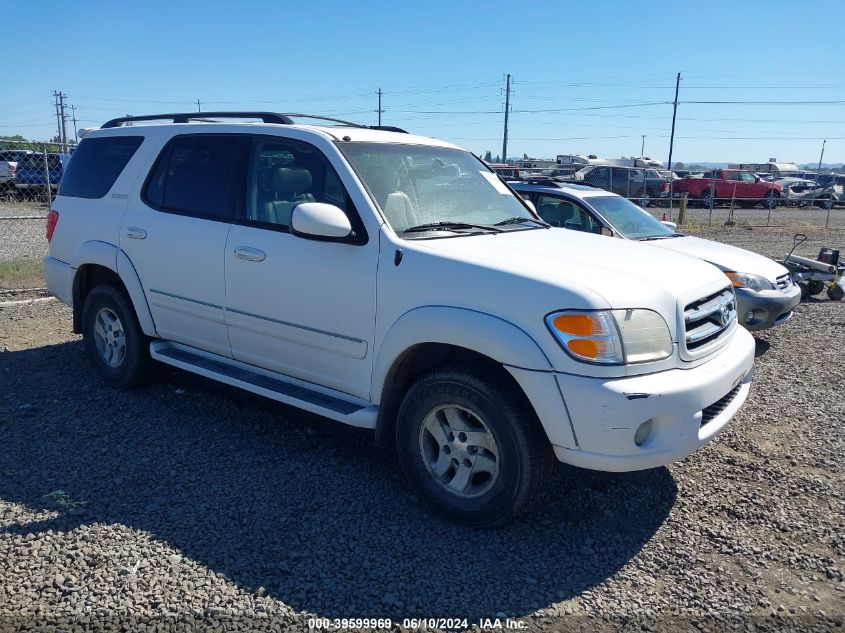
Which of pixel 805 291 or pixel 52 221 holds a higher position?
pixel 52 221

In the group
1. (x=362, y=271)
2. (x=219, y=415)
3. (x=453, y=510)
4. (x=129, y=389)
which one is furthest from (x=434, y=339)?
(x=129, y=389)

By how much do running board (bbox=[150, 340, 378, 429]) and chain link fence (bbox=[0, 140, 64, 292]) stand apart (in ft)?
17.0

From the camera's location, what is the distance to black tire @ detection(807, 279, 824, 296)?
10.1 meters

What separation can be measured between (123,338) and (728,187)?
30.9 metres

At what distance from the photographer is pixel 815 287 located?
33.3 feet

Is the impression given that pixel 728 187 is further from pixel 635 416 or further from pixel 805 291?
pixel 635 416

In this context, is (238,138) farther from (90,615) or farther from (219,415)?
(90,615)

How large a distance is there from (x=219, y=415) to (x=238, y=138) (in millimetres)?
1972

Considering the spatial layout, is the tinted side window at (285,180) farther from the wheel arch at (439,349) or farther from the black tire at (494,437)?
the black tire at (494,437)

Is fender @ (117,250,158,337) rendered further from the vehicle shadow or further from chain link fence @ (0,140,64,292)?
chain link fence @ (0,140,64,292)

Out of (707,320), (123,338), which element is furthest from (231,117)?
(707,320)

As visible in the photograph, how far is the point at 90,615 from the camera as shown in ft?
9.86

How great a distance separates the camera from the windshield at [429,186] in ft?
14.0

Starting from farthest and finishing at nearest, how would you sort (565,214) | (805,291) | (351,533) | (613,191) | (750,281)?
(613,191) < (805,291) < (565,214) < (750,281) < (351,533)
